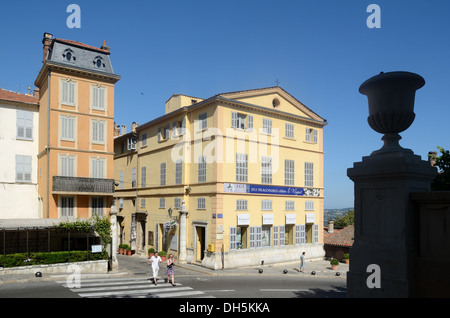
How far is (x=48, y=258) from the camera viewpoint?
73.8ft

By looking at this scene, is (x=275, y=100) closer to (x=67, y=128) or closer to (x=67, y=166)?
(x=67, y=128)

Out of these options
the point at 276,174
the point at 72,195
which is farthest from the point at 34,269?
the point at 276,174

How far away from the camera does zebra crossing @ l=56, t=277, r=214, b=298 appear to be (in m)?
17.1

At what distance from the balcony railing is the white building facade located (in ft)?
12.1

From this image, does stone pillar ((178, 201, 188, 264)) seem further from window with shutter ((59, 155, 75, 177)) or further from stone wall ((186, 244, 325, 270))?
window with shutter ((59, 155, 75, 177))

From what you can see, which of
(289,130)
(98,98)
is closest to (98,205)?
(98,98)

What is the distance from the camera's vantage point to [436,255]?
5.48m

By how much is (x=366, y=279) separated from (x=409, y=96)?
305cm

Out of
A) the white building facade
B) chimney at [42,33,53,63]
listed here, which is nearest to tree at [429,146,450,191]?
the white building facade

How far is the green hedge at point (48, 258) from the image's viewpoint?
70.5ft

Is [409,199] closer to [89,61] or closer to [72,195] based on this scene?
[72,195]

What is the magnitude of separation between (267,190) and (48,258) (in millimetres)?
16561

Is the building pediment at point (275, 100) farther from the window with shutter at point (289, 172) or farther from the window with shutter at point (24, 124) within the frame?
the window with shutter at point (24, 124)

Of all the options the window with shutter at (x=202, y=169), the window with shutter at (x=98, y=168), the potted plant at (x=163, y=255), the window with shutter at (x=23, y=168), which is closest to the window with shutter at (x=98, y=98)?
the window with shutter at (x=98, y=168)
